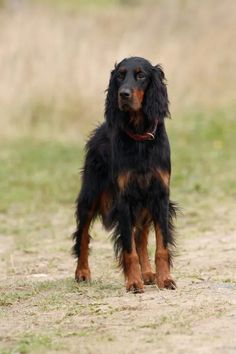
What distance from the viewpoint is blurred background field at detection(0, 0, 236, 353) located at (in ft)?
33.1

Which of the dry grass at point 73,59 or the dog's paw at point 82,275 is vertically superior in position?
the dry grass at point 73,59

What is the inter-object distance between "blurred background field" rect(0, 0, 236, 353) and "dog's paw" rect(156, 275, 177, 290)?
2354 millimetres

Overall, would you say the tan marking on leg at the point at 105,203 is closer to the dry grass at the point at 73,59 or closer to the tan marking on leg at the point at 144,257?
the tan marking on leg at the point at 144,257

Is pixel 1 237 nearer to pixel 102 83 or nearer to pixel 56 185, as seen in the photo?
pixel 56 185

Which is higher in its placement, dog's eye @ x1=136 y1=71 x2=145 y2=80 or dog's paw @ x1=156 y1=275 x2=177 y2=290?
dog's eye @ x1=136 y1=71 x2=145 y2=80

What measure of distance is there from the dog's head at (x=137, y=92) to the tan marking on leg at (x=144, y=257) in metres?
0.83

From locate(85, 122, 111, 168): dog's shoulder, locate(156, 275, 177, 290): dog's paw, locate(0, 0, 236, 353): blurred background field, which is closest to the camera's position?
locate(156, 275, 177, 290): dog's paw

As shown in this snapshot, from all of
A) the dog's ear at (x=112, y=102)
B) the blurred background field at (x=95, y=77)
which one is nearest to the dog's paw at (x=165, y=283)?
the dog's ear at (x=112, y=102)

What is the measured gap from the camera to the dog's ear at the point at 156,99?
623 centimetres

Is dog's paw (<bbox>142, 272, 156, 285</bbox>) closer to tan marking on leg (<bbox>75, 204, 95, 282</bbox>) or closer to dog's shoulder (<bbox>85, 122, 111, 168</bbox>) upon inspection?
tan marking on leg (<bbox>75, 204, 95, 282</bbox>)

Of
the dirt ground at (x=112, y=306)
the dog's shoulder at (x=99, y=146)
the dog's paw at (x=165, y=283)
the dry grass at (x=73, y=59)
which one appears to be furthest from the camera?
the dry grass at (x=73, y=59)

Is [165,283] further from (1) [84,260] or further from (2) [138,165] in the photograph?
(1) [84,260]

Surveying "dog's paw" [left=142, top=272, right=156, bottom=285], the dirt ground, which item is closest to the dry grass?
the dirt ground

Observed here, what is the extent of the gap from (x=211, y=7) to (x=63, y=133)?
3.87 metres
